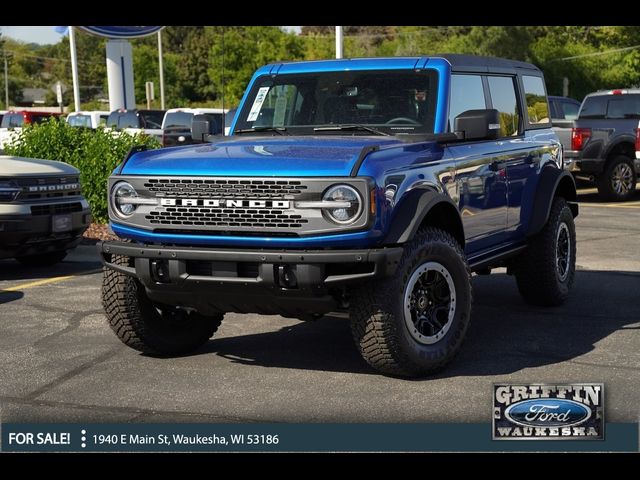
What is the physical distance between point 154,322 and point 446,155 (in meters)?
2.16

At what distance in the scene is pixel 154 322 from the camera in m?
6.64

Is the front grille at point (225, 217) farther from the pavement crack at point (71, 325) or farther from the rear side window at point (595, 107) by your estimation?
the rear side window at point (595, 107)

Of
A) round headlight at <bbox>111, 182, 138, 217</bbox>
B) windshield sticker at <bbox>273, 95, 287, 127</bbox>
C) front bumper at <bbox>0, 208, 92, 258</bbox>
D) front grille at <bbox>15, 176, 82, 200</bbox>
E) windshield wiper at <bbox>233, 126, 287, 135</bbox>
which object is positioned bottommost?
front bumper at <bbox>0, 208, 92, 258</bbox>

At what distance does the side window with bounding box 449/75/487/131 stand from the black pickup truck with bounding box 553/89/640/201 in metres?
10.7

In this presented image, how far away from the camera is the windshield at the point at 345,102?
6.86 metres

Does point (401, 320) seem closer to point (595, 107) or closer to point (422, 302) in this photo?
point (422, 302)

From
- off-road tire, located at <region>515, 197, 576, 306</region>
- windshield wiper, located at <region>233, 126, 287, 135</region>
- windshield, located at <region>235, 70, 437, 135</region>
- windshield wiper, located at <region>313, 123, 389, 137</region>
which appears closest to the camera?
windshield wiper, located at <region>313, 123, 389, 137</region>

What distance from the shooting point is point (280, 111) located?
732cm

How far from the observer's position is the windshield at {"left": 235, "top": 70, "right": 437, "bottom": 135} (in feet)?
22.5

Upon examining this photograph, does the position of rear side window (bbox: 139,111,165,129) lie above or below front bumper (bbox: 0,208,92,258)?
above

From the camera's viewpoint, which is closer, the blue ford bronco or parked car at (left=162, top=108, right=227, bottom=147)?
the blue ford bronco

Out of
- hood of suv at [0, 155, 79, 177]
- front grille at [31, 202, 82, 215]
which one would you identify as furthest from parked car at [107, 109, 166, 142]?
front grille at [31, 202, 82, 215]

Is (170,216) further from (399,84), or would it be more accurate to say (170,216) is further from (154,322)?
(399,84)

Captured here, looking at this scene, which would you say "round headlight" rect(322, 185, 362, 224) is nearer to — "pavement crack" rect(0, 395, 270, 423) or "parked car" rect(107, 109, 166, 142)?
Result: "pavement crack" rect(0, 395, 270, 423)
